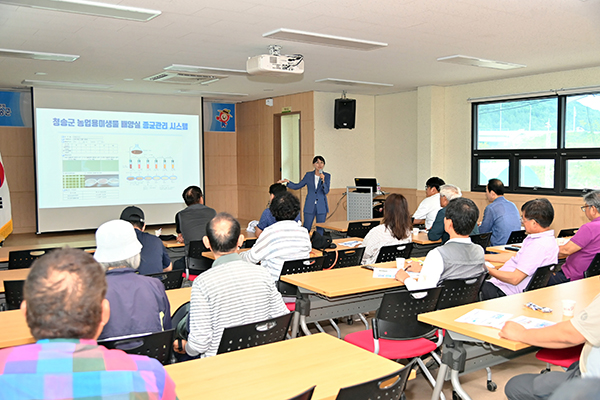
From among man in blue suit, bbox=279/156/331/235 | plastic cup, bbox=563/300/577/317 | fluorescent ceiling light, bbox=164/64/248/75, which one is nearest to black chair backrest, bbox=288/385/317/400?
plastic cup, bbox=563/300/577/317

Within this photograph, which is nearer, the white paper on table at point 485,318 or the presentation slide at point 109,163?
the white paper on table at point 485,318

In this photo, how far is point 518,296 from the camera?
3.01m

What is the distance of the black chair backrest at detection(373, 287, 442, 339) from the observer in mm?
2867

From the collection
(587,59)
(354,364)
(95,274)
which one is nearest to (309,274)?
(354,364)

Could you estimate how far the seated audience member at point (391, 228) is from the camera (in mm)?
4516

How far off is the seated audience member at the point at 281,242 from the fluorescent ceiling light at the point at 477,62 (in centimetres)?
421

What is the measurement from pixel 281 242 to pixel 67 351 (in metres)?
2.71

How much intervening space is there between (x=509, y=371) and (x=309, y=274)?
161 cm

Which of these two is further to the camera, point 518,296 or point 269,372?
point 518,296

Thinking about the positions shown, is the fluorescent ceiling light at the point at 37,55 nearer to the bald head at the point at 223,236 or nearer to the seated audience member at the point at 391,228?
the seated audience member at the point at 391,228

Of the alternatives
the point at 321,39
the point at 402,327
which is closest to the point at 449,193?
the point at 321,39

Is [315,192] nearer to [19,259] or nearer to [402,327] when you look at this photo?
[19,259]

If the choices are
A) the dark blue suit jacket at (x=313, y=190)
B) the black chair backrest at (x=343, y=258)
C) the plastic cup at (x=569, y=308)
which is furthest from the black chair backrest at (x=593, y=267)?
the dark blue suit jacket at (x=313, y=190)

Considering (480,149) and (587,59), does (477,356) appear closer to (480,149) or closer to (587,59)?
(587,59)
